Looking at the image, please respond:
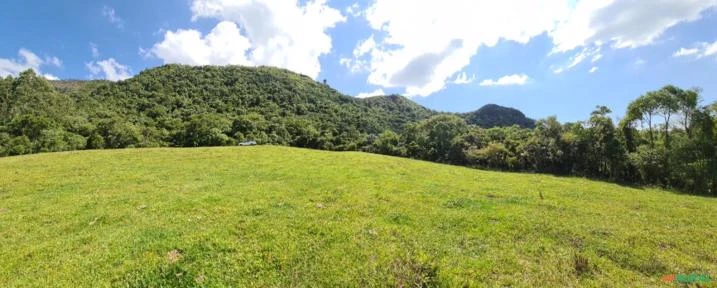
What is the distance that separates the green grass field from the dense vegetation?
99.4 feet

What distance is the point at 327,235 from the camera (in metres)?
11.4

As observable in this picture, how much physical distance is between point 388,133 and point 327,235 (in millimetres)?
91815

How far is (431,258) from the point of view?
32.5 feet

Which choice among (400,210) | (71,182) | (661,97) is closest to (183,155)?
(71,182)

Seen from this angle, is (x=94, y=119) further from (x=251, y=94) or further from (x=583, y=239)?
(x=583, y=239)

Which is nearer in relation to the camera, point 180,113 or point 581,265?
point 581,265

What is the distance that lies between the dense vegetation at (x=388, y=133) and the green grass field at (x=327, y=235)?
30.3 m

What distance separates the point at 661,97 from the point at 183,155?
6133 cm

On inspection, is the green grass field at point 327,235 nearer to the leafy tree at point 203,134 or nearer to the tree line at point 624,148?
the tree line at point 624,148

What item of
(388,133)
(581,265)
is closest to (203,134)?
(388,133)

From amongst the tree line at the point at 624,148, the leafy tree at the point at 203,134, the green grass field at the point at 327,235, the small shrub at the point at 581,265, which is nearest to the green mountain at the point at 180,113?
the leafy tree at the point at 203,134

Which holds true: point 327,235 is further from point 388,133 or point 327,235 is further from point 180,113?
point 180,113

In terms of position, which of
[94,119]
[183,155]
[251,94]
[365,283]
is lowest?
[365,283]

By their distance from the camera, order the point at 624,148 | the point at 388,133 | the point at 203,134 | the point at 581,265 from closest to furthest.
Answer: the point at 581,265
the point at 624,148
the point at 203,134
the point at 388,133
